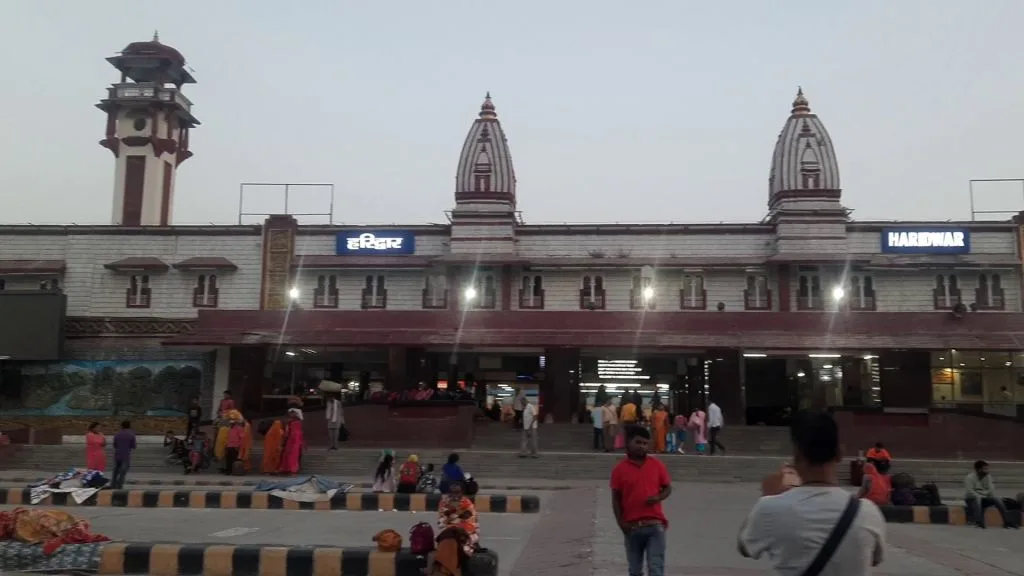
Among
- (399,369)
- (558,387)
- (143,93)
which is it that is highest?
(143,93)

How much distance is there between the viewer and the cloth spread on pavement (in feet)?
52.5

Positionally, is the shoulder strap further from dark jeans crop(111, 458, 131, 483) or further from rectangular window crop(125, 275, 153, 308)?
rectangular window crop(125, 275, 153, 308)

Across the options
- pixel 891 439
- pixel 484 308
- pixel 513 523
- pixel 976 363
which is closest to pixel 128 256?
pixel 484 308

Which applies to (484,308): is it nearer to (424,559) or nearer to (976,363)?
(976,363)

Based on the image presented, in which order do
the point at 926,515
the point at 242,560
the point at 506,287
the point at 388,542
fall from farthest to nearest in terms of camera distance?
the point at 506,287 < the point at 926,515 < the point at 242,560 < the point at 388,542

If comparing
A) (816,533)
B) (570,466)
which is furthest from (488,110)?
(816,533)

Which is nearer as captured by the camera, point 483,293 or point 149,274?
point 483,293

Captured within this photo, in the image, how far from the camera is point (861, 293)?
99.8ft

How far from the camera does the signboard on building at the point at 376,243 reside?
105 feet

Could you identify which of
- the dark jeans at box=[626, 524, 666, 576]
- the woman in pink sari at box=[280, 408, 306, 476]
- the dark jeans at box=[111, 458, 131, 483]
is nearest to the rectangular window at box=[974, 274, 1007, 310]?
the woman in pink sari at box=[280, 408, 306, 476]

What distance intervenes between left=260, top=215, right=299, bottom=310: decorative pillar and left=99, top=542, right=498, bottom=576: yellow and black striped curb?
22.5m

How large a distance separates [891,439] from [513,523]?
14284 mm

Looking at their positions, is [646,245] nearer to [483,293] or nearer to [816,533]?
[483,293]

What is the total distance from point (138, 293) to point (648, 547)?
29.7 m
